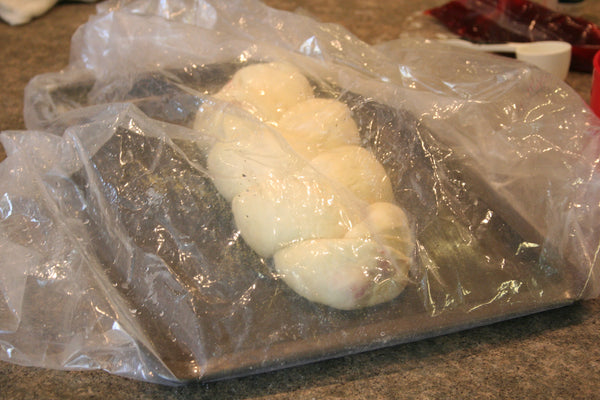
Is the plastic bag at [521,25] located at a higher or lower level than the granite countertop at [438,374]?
higher

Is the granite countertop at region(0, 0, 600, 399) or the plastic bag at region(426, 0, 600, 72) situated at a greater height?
the plastic bag at region(426, 0, 600, 72)

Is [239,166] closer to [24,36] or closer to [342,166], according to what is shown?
[342,166]

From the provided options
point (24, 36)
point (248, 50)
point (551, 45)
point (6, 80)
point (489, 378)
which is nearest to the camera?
point (489, 378)

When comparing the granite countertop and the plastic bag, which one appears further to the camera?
the plastic bag

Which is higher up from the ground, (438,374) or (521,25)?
(521,25)

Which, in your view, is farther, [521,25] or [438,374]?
[521,25]

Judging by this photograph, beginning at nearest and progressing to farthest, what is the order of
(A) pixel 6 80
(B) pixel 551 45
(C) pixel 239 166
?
(C) pixel 239 166, (B) pixel 551 45, (A) pixel 6 80

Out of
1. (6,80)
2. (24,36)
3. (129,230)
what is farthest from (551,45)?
(24,36)

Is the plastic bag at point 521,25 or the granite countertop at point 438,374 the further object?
the plastic bag at point 521,25
